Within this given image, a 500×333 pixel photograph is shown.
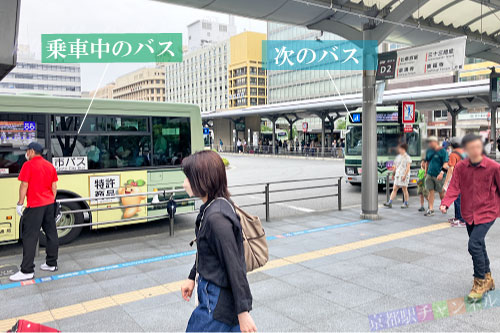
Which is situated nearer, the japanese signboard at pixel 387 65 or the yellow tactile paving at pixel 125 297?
the yellow tactile paving at pixel 125 297

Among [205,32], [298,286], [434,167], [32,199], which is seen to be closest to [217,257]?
[298,286]

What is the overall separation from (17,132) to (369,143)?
22.2 ft

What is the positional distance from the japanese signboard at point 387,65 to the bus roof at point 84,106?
13.2 ft

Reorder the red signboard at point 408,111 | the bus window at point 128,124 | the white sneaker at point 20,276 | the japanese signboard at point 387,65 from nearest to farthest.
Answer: the white sneaker at point 20,276 → the bus window at point 128,124 → the japanese signboard at point 387,65 → the red signboard at point 408,111

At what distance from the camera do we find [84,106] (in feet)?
26.6

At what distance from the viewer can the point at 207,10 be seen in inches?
326

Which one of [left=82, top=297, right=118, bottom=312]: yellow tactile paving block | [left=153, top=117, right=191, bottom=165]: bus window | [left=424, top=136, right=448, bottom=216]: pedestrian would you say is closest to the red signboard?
[left=424, top=136, right=448, bottom=216]: pedestrian

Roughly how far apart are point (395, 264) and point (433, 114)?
62.7 m

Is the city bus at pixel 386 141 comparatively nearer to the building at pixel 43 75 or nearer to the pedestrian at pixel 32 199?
the building at pixel 43 75

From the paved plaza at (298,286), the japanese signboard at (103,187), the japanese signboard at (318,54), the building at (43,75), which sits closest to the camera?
the paved plaza at (298,286)

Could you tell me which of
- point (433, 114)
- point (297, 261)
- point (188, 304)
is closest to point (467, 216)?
point (297, 261)

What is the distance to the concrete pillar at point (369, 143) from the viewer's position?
9094 millimetres

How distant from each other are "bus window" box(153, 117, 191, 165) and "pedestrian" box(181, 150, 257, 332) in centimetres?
679

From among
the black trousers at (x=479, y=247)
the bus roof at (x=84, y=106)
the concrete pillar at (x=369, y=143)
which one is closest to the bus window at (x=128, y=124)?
the bus roof at (x=84, y=106)
